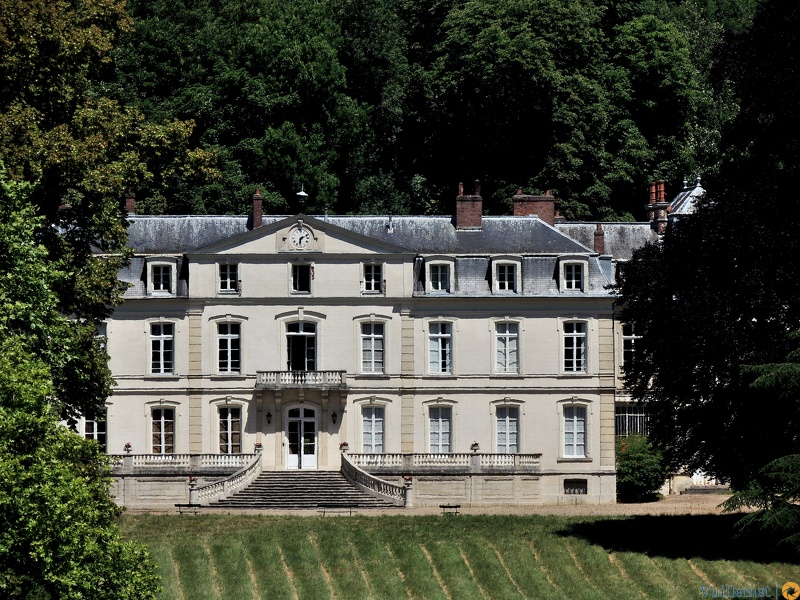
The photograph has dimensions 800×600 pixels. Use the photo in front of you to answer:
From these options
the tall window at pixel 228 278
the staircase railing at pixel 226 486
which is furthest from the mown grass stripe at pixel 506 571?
the tall window at pixel 228 278

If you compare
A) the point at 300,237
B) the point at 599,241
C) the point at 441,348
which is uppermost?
the point at 300,237

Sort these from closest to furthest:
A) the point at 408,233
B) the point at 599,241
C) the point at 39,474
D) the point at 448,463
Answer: the point at 39,474, the point at 448,463, the point at 408,233, the point at 599,241

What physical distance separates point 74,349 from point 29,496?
5.99m

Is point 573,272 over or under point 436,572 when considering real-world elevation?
over

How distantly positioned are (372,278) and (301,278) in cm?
218

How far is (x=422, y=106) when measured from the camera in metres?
80.2

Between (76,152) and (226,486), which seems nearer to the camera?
(76,152)

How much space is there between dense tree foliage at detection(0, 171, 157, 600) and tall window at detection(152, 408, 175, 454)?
21623 mm

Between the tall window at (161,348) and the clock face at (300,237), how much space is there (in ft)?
15.1

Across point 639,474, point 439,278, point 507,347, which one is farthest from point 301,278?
point 639,474

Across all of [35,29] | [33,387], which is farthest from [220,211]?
[33,387]

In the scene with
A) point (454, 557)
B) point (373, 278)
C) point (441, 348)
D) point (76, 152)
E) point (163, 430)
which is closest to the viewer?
point (76, 152)

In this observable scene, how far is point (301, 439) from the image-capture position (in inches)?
2351

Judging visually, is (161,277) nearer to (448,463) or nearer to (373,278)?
(373,278)
